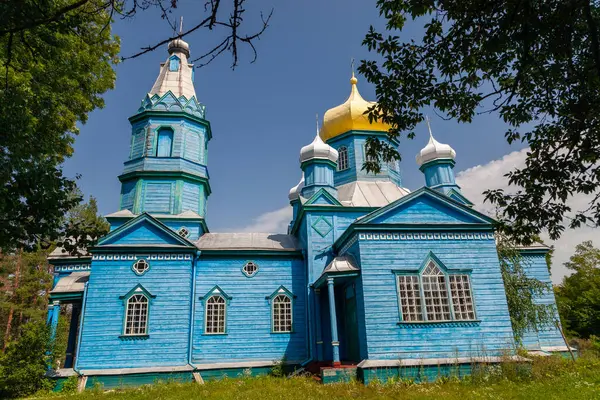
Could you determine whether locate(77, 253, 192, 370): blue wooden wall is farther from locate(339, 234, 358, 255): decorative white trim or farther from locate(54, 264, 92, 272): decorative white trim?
locate(339, 234, 358, 255): decorative white trim

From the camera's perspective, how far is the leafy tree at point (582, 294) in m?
24.5

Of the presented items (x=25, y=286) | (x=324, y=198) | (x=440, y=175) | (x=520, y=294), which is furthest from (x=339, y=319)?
(x=25, y=286)

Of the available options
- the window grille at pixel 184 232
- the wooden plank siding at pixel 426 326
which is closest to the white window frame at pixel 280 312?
the wooden plank siding at pixel 426 326

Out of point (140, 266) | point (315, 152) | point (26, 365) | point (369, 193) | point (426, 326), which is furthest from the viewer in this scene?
point (369, 193)

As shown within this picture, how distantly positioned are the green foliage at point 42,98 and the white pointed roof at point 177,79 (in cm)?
528

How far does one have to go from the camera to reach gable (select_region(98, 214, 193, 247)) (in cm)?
1373

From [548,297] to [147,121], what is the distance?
59.2 feet

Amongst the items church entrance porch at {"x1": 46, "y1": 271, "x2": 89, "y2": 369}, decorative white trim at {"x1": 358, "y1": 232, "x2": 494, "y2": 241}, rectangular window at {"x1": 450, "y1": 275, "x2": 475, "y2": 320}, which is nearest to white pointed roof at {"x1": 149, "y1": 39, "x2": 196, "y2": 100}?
church entrance porch at {"x1": 46, "y1": 271, "x2": 89, "y2": 369}

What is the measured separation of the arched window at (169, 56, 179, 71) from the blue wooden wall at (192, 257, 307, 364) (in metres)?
10.5

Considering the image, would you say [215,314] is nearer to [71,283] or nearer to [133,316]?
[133,316]

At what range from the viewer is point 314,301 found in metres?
13.8

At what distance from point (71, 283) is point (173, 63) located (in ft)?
38.1

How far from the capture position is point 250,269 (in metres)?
14.7

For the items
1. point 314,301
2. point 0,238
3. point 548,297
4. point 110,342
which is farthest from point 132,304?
point 548,297
